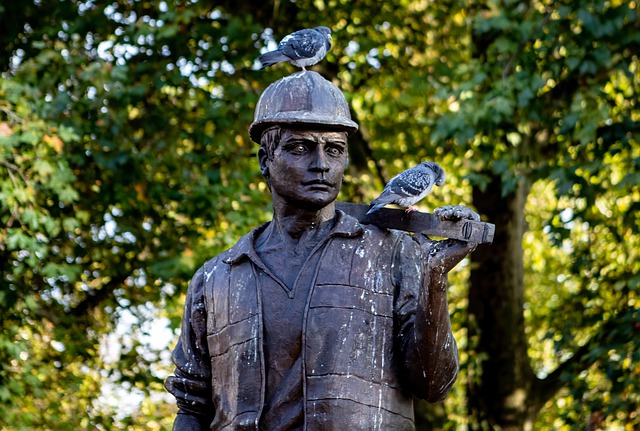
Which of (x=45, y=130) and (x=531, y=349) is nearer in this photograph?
(x=45, y=130)

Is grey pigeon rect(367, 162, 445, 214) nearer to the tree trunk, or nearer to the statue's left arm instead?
the statue's left arm

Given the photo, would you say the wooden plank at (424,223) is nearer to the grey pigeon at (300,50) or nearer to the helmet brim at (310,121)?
the helmet brim at (310,121)

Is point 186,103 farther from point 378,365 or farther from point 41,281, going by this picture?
point 378,365

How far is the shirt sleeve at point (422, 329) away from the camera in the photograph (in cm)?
621

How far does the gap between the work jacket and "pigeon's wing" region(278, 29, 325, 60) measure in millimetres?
914

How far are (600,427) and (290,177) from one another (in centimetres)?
824

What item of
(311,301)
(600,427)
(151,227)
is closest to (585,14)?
(600,427)

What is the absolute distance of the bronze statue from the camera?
20.7 ft

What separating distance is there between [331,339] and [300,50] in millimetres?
1580

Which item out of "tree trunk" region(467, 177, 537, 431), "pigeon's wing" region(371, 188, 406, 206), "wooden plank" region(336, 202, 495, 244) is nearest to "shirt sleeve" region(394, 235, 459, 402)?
"wooden plank" region(336, 202, 495, 244)

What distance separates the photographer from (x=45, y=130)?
14.3 meters

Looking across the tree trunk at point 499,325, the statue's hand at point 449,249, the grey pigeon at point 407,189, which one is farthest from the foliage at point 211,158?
the statue's hand at point 449,249

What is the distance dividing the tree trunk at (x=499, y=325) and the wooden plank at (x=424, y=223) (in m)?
8.22

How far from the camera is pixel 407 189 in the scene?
693 centimetres
